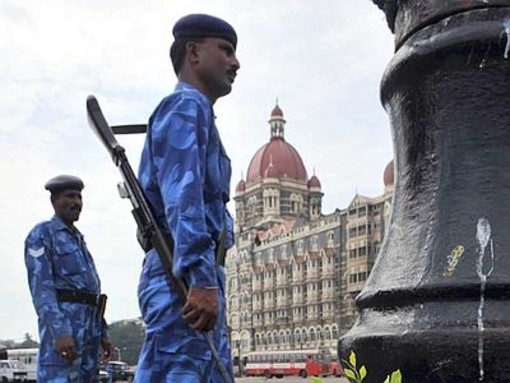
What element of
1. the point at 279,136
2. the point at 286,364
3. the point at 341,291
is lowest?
the point at 286,364

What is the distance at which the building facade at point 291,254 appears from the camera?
194ft

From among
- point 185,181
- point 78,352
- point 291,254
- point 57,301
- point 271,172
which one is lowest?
point 78,352

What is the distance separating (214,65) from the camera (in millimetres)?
2264

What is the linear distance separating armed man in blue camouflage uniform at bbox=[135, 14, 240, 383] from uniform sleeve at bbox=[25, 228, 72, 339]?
170cm

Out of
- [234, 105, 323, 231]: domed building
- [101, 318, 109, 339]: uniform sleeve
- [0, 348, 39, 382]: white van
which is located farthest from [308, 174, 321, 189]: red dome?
[101, 318, 109, 339]: uniform sleeve

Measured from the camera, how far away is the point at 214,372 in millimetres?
2102

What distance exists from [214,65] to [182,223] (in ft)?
1.73

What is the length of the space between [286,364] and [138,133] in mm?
41864

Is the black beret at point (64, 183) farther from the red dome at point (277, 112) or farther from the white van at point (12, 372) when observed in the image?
the red dome at point (277, 112)

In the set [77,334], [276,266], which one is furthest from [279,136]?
[77,334]

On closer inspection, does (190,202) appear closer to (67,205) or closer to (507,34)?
(507,34)

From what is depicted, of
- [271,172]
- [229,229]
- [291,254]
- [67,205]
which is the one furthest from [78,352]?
[271,172]

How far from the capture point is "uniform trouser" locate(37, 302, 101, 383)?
3.82 meters

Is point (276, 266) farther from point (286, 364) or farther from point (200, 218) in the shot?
point (200, 218)
